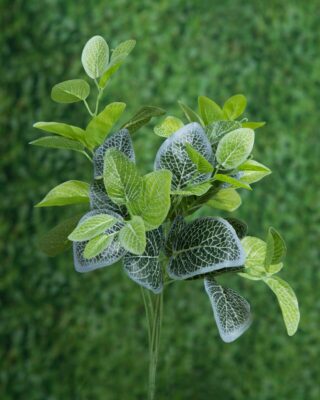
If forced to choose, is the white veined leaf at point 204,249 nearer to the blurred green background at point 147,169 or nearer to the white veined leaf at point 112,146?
the white veined leaf at point 112,146

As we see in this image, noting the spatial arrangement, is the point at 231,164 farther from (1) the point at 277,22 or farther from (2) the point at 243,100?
(1) the point at 277,22

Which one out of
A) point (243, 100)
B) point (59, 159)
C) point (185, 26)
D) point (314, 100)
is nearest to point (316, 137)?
point (314, 100)

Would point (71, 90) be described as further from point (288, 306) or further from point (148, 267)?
point (288, 306)

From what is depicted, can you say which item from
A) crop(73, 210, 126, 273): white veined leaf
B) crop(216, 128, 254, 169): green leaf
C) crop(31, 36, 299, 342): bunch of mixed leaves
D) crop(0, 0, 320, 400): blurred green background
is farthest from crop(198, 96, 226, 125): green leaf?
crop(0, 0, 320, 400): blurred green background

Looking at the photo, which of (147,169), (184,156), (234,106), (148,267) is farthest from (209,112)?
(147,169)

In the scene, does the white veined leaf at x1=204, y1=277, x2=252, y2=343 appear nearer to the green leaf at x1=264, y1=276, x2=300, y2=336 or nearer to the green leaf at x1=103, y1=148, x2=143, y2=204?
the green leaf at x1=264, y1=276, x2=300, y2=336
